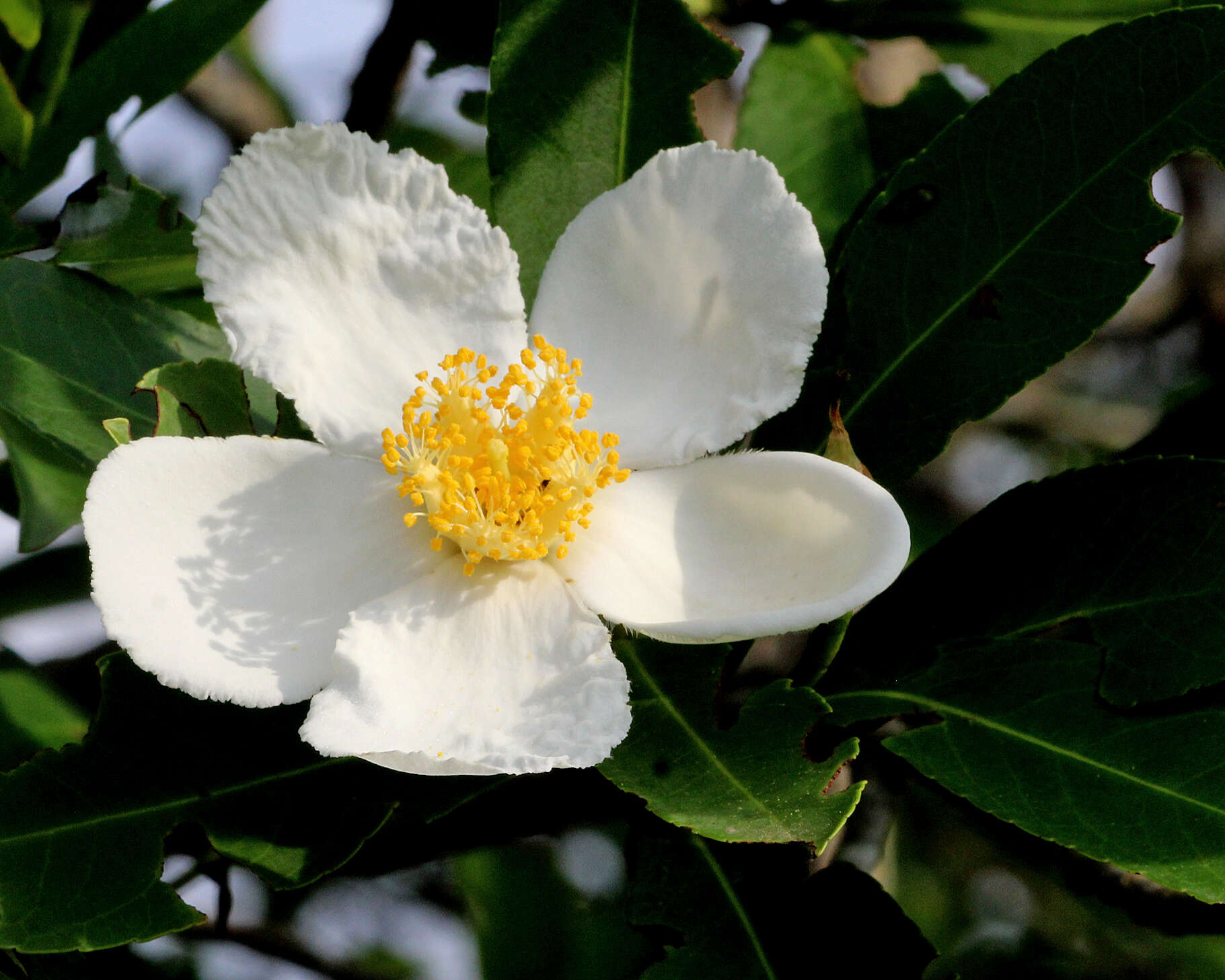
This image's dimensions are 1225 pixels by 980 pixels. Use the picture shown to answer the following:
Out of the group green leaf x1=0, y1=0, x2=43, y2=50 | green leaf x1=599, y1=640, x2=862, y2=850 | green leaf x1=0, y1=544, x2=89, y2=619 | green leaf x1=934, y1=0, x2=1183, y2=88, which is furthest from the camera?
green leaf x1=0, y1=544, x2=89, y2=619

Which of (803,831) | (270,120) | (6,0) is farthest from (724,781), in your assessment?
(270,120)

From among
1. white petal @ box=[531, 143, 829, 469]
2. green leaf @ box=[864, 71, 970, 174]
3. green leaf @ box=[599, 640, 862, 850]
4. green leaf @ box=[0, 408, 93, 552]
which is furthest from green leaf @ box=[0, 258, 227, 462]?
green leaf @ box=[864, 71, 970, 174]

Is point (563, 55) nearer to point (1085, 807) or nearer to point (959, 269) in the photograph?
point (959, 269)

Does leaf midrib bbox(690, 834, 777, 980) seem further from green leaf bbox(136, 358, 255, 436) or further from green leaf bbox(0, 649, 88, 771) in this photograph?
green leaf bbox(0, 649, 88, 771)

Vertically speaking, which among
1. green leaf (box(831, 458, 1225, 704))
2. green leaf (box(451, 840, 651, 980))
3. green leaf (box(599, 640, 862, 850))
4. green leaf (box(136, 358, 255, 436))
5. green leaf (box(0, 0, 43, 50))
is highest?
green leaf (box(0, 0, 43, 50))

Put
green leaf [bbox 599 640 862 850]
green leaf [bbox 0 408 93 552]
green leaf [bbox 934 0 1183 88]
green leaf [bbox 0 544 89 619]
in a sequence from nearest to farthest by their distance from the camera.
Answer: green leaf [bbox 599 640 862 850]
green leaf [bbox 0 408 93 552]
green leaf [bbox 934 0 1183 88]
green leaf [bbox 0 544 89 619]

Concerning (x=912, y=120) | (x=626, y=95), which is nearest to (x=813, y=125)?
(x=912, y=120)
